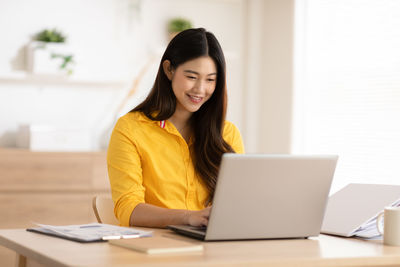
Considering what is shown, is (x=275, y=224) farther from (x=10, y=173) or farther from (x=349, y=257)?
(x=10, y=173)

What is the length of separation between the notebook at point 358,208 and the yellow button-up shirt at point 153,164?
508mm

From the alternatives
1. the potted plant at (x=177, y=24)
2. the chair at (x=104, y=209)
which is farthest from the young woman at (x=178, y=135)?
the potted plant at (x=177, y=24)

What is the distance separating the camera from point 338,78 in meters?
4.37

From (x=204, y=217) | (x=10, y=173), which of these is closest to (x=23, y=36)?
(x=10, y=173)

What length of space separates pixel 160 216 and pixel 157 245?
0.46m

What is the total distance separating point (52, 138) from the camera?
4102 millimetres

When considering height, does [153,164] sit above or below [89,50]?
below

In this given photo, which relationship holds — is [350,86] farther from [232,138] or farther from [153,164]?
[153,164]

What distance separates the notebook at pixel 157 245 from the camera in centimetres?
138

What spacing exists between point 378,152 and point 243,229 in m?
2.63

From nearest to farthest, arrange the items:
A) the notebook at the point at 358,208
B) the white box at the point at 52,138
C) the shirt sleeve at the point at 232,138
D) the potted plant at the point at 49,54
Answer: the notebook at the point at 358,208 < the shirt sleeve at the point at 232,138 < the white box at the point at 52,138 < the potted plant at the point at 49,54

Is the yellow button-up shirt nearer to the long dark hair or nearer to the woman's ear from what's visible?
the long dark hair

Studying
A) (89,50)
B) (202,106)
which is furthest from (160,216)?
(89,50)

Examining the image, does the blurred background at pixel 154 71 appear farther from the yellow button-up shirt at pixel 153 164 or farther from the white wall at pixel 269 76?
the yellow button-up shirt at pixel 153 164
